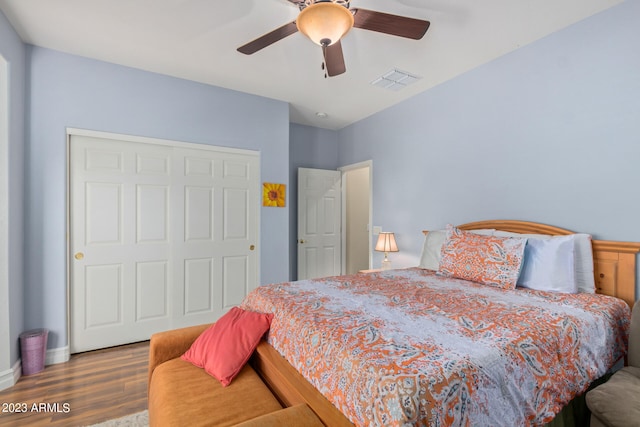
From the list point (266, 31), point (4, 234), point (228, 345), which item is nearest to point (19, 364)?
point (4, 234)

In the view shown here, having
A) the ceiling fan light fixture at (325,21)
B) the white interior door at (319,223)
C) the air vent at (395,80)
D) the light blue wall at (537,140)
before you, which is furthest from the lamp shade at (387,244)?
the ceiling fan light fixture at (325,21)

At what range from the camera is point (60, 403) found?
2.04 meters

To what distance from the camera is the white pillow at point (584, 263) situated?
203 cm

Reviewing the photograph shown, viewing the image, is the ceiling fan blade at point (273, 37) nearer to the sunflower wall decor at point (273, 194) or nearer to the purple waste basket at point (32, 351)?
the sunflower wall decor at point (273, 194)

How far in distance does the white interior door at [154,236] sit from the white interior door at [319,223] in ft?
3.21

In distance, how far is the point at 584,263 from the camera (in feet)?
6.75

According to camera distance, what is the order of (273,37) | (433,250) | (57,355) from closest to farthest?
(273,37)
(57,355)
(433,250)

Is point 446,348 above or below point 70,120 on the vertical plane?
below

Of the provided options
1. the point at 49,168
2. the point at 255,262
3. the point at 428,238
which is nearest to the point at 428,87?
the point at 428,238

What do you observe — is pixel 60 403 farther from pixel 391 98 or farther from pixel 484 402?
pixel 391 98

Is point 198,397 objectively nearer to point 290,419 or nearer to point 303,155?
point 290,419

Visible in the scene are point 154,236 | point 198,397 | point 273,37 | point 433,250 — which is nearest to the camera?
point 198,397

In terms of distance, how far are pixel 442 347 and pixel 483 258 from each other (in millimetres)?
1307

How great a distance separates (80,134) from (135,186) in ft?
2.04
